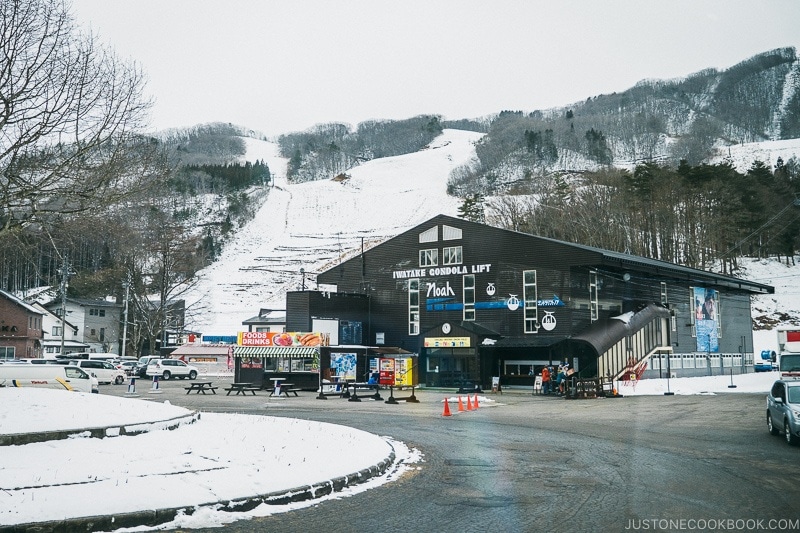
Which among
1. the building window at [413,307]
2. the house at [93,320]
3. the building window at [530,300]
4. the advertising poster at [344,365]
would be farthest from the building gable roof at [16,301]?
the building window at [530,300]

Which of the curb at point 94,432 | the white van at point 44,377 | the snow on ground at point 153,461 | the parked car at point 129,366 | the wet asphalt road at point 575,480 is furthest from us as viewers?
the parked car at point 129,366

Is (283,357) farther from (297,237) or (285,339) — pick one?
(297,237)

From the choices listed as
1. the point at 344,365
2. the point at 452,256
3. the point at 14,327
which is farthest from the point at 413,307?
the point at 14,327

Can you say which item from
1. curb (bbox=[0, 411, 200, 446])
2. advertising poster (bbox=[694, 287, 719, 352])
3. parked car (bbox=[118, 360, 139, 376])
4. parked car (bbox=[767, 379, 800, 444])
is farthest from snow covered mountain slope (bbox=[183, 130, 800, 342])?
curb (bbox=[0, 411, 200, 446])

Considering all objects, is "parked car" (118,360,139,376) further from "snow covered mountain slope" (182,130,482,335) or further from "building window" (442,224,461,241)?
"building window" (442,224,461,241)

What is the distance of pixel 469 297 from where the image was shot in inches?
1882

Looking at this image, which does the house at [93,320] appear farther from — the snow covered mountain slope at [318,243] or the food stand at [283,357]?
the food stand at [283,357]

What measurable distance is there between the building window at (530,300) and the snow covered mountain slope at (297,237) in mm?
52210

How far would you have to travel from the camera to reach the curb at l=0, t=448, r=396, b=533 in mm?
7344

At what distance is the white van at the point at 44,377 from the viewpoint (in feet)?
91.2

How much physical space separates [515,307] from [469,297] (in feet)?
12.5

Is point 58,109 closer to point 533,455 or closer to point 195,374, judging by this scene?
point 533,455

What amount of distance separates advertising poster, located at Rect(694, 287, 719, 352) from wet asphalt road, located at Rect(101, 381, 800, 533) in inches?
1211

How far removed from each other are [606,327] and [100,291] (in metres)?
70.7
